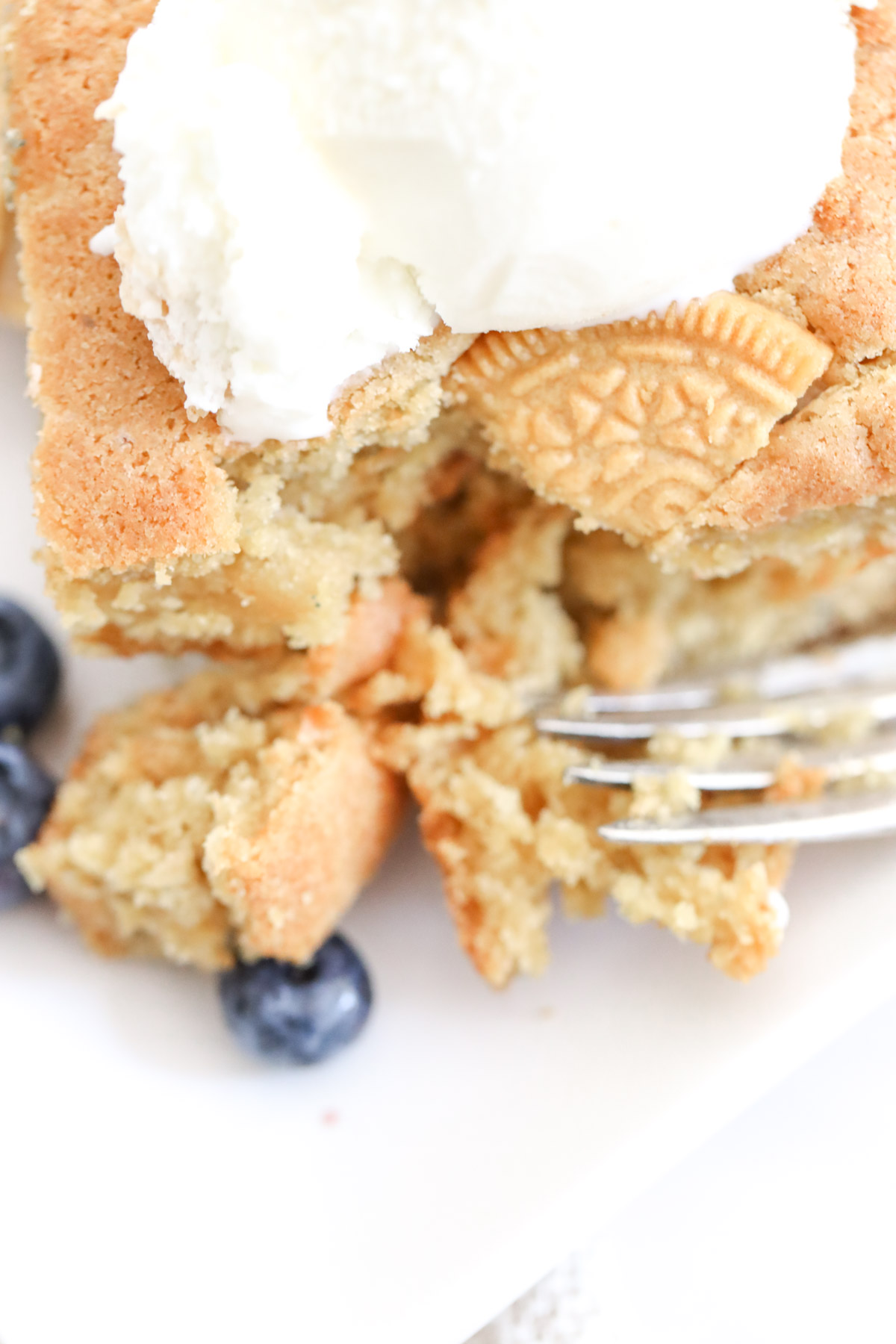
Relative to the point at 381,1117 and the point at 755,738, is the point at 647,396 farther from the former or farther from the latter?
the point at 381,1117

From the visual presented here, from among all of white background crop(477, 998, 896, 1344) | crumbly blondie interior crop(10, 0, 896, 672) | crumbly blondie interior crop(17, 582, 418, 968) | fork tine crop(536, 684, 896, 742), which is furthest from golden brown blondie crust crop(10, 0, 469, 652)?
white background crop(477, 998, 896, 1344)

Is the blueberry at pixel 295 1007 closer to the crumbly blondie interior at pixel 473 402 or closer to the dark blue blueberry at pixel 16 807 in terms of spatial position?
the dark blue blueberry at pixel 16 807

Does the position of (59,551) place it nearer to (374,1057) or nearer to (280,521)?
(280,521)

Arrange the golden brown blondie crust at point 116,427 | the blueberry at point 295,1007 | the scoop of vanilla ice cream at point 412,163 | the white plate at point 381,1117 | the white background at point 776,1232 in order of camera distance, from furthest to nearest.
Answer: the white background at point 776,1232
the blueberry at point 295,1007
the white plate at point 381,1117
the golden brown blondie crust at point 116,427
the scoop of vanilla ice cream at point 412,163

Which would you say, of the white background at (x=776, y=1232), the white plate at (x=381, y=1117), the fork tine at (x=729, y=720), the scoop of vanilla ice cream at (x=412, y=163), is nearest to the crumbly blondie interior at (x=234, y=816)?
the white plate at (x=381, y=1117)

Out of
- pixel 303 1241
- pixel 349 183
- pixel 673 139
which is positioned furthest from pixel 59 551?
pixel 303 1241

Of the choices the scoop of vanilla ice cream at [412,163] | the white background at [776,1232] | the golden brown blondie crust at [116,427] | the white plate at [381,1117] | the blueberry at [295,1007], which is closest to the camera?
the scoop of vanilla ice cream at [412,163]
